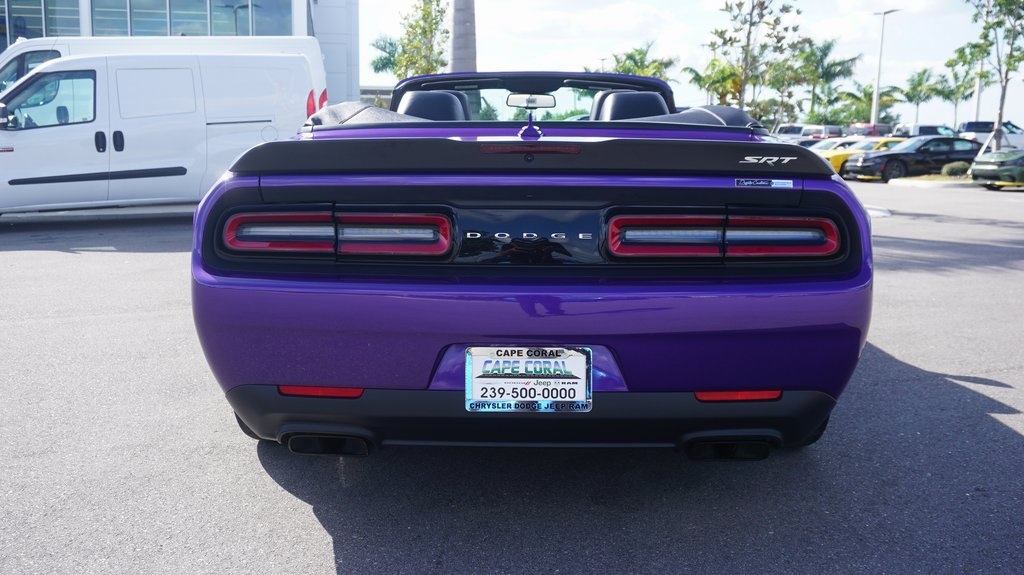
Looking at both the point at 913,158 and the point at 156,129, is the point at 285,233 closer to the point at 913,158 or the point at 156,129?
the point at 156,129

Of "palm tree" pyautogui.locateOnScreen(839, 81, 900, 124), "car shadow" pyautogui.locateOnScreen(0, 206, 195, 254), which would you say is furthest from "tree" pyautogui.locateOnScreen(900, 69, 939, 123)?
"car shadow" pyautogui.locateOnScreen(0, 206, 195, 254)

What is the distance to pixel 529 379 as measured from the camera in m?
2.50

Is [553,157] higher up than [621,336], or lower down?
higher up

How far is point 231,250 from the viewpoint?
2588mm

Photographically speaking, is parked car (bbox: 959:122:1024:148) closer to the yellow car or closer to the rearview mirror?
the yellow car

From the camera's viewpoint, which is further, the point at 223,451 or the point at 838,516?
the point at 223,451

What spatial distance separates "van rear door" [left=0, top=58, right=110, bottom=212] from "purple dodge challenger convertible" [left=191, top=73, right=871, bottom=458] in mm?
9511

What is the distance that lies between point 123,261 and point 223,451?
561 centimetres

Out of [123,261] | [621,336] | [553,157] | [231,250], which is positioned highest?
[553,157]

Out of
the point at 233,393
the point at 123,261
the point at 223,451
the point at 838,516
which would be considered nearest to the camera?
the point at 233,393

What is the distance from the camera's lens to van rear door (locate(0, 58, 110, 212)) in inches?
426

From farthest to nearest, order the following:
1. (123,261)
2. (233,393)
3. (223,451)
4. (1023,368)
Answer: (123,261), (1023,368), (223,451), (233,393)

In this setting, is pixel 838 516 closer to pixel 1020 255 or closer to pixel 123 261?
pixel 123 261

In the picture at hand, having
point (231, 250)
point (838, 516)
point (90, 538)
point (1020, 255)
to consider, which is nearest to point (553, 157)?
point (231, 250)
